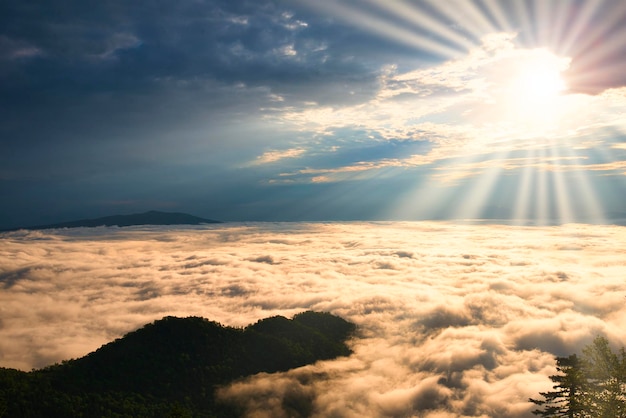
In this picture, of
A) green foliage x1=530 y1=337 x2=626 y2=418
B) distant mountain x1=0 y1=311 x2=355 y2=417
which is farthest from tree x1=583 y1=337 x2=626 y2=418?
distant mountain x1=0 y1=311 x2=355 y2=417

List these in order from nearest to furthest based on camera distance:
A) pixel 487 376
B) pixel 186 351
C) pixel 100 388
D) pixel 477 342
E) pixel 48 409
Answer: pixel 48 409
pixel 100 388
pixel 487 376
pixel 186 351
pixel 477 342

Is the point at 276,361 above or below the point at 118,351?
below

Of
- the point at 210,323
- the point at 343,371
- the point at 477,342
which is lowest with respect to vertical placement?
the point at 343,371

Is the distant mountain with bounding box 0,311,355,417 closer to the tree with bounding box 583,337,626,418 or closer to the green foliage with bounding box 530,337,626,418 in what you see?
the green foliage with bounding box 530,337,626,418

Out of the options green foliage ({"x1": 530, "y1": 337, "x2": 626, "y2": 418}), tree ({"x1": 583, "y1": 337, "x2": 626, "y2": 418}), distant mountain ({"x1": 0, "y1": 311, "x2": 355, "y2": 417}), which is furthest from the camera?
distant mountain ({"x1": 0, "y1": 311, "x2": 355, "y2": 417})

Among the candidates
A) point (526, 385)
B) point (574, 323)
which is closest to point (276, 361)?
point (526, 385)

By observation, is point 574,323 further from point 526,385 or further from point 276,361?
point 276,361

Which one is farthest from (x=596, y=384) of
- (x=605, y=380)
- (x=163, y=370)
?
(x=163, y=370)

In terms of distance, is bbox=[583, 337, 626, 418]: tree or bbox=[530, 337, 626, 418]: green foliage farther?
bbox=[530, 337, 626, 418]: green foliage

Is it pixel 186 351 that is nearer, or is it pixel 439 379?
pixel 439 379
